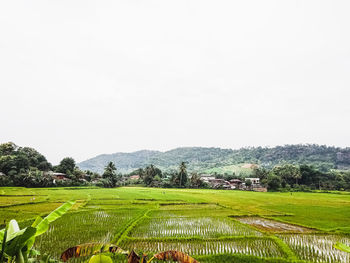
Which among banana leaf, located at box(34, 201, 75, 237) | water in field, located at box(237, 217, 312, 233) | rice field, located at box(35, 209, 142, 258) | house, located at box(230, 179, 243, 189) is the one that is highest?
banana leaf, located at box(34, 201, 75, 237)

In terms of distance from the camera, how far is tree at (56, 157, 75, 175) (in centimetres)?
4778

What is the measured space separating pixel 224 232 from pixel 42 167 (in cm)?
4717

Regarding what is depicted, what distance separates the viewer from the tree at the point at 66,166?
47.8 m

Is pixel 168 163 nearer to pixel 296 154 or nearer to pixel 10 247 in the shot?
pixel 296 154

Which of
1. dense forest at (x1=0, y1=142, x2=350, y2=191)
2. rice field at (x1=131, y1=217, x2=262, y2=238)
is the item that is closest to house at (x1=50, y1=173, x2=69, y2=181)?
dense forest at (x1=0, y1=142, x2=350, y2=191)

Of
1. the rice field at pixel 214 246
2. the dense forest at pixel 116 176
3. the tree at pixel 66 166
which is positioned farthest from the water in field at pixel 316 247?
the tree at pixel 66 166

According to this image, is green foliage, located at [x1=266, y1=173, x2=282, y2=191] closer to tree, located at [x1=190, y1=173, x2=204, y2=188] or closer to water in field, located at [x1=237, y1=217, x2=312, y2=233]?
tree, located at [x1=190, y1=173, x2=204, y2=188]

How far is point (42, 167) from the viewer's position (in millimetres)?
47188

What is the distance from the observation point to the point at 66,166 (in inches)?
1901

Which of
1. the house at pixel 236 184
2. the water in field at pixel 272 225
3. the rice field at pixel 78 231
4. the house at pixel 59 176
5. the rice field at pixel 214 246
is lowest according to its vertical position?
the house at pixel 236 184

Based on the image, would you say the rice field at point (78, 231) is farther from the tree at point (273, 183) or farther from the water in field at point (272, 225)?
the tree at point (273, 183)

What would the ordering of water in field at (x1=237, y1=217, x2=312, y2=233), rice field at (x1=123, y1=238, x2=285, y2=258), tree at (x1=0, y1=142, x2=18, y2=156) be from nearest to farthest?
rice field at (x1=123, y1=238, x2=285, y2=258), water in field at (x1=237, y1=217, x2=312, y2=233), tree at (x1=0, y1=142, x2=18, y2=156)

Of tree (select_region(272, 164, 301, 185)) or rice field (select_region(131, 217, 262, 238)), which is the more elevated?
tree (select_region(272, 164, 301, 185))

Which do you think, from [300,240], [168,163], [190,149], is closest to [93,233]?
[300,240]
